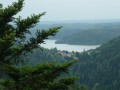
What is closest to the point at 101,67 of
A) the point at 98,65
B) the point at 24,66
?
the point at 98,65

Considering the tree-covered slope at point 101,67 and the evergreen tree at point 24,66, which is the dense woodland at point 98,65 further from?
the evergreen tree at point 24,66

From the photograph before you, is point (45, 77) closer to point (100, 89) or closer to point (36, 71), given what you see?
point (36, 71)

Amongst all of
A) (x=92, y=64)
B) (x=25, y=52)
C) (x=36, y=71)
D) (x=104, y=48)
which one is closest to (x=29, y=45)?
(x=25, y=52)

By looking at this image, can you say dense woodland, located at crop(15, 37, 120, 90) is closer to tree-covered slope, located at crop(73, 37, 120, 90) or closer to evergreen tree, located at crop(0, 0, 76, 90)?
tree-covered slope, located at crop(73, 37, 120, 90)

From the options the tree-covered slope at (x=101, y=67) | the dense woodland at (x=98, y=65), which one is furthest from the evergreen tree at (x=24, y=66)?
the dense woodland at (x=98, y=65)

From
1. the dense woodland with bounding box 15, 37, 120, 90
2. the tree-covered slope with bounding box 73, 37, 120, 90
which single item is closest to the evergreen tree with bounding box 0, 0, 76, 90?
the tree-covered slope with bounding box 73, 37, 120, 90

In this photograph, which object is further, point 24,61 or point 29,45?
point 24,61
